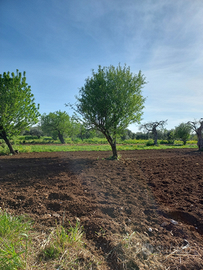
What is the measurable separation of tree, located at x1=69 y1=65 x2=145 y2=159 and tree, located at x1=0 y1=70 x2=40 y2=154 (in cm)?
562

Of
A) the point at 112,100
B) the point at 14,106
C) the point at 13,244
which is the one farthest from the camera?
the point at 14,106

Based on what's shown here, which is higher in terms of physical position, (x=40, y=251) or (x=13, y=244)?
(x=13, y=244)

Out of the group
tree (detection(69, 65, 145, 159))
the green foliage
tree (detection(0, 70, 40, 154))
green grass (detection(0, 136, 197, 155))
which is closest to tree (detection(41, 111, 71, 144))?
green grass (detection(0, 136, 197, 155))

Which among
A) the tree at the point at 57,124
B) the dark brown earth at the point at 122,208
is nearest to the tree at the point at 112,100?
the dark brown earth at the point at 122,208

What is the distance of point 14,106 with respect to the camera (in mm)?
12422

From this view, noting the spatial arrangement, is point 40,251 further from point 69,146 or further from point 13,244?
point 69,146

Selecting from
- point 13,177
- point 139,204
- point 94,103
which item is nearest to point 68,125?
point 94,103

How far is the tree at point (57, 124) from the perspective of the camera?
1404 inches

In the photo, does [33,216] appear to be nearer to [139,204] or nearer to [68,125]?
[139,204]

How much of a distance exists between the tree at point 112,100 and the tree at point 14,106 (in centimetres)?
562

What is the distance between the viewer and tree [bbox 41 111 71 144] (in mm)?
35656

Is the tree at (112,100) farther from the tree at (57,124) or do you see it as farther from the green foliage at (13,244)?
the tree at (57,124)

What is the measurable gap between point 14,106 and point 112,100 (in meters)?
8.21

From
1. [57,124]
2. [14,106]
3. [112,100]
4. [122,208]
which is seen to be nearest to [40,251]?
[122,208]
